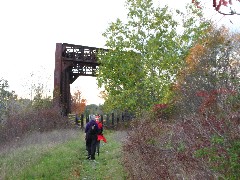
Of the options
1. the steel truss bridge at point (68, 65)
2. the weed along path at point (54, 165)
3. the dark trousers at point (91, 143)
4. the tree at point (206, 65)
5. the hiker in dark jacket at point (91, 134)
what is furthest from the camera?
the steel truss bridge at point (68, 65)

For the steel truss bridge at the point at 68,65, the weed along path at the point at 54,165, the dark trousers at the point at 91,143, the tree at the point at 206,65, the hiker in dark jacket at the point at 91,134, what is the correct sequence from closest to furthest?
the weed along path at the point at 54,165 < the dark trousers at the point at 91,143 < the hiker in dark jacket at the point at 91,134 < the tree at the point at 206,65 < the steel truss bridge at the point at 68,65

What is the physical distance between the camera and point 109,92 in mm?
33562

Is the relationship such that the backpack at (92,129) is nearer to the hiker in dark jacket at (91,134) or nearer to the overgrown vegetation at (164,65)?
the hiker in dark jacket at (91,134)

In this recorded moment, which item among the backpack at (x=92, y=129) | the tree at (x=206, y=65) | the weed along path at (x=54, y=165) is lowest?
the weed along path at (x=54, y=165)

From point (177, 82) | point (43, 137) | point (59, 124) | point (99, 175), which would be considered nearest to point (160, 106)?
point (177, 82)

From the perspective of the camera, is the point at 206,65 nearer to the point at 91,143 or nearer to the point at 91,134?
the point at 91,134

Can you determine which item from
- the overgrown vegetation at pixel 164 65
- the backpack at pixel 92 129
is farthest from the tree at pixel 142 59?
the backpack at pixel 92 129

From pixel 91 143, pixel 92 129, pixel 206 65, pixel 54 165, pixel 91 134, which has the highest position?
pixel 206 65

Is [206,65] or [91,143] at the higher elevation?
[206,65]

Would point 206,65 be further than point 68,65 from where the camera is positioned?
No

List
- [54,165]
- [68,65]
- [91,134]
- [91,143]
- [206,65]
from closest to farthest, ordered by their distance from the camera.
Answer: [54,165] < [91,143] < [91,134] < [206,65] < [68,65]

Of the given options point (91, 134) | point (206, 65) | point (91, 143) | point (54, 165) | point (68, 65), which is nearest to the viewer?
point (54, 165)

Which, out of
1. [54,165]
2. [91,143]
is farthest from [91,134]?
[54,165]

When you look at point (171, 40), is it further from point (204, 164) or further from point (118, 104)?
point (204, 164)
